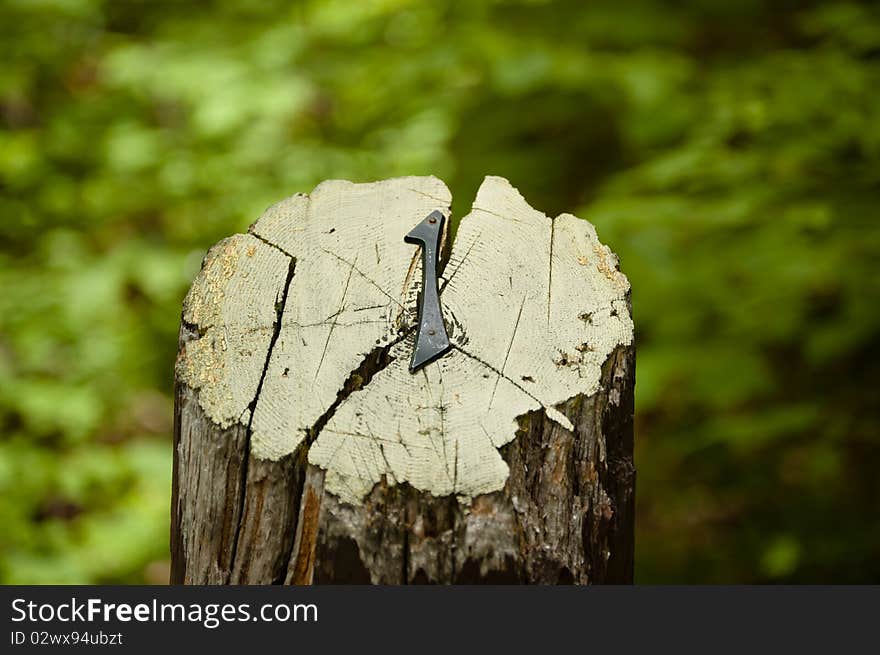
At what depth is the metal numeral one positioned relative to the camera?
1.17 metres

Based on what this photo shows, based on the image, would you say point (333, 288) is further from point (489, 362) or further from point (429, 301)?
point (489, 362)

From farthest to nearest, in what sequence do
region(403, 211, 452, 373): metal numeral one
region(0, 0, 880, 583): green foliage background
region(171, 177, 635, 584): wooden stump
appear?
1. region(0, 0, 880, 583): green foliage background
2. region(403, 211, 452, 373): metal numeral one
3. region(171, 177, 635, 584): wooden stump

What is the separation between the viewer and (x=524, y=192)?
3.21 metres

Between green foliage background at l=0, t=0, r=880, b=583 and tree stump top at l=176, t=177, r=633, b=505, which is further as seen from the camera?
green foliage background at l=0, t=0, r=880, b=583

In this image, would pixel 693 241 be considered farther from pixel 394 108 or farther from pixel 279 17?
pixel 279 17

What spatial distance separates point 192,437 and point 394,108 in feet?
7.59

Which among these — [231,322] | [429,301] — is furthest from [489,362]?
[231,322]

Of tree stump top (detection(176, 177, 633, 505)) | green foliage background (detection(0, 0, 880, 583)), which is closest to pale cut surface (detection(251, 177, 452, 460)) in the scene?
tree stump top (detection(176, 177, 633, 505))

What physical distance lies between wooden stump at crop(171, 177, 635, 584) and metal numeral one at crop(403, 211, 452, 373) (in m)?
0.02

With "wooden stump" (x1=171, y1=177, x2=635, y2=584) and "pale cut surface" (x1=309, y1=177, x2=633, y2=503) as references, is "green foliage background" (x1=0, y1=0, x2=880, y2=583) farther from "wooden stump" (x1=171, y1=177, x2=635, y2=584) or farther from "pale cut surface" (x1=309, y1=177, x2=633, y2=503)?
"wooden stump" (x1=171, y1=177, x2=635, y2=584)

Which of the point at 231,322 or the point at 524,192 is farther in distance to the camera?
the point at 524,192

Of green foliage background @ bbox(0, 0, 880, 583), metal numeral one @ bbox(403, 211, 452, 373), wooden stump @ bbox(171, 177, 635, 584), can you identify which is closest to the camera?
wooden stump @ bbox(171, 177, 635, 584)

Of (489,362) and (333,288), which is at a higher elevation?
(333,288)

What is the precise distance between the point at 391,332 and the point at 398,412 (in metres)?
0.14
